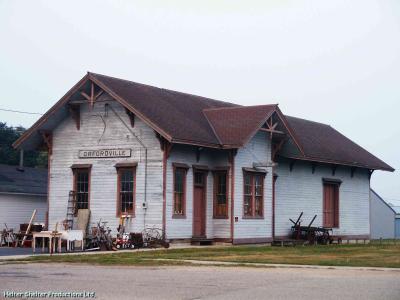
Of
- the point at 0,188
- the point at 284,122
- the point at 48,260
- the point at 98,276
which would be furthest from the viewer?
the point at 0,188

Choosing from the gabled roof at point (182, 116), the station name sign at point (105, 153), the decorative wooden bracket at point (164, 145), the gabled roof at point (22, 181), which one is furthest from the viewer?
the gabled roof at point (22, 181)

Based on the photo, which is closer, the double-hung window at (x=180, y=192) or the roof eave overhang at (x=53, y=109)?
the double-hung window at (x=180, y=192)

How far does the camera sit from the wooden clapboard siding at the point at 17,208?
41.6 m

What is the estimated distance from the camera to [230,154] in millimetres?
34594

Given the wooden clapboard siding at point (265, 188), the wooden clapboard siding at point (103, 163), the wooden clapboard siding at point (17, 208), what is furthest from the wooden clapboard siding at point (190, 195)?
the wooden clapboard siding at point (17, 208)

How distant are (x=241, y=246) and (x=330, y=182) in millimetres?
10730

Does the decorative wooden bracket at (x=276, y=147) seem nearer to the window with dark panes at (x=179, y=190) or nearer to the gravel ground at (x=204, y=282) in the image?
the window with dark panes at (x=179, y=190)

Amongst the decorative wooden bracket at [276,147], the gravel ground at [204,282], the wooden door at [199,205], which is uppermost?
the decorative wooden bracket at [276,147]

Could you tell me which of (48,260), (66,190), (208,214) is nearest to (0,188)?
(66,190)

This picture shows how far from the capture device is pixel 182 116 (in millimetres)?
34688

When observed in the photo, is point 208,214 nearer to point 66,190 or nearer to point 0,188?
point 66,190

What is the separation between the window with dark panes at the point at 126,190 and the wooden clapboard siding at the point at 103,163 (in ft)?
0.83

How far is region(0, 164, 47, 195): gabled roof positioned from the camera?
139 feet

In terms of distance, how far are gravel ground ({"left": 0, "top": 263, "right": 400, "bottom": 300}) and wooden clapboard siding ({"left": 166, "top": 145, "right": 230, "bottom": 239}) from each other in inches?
435
